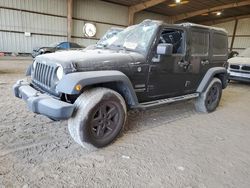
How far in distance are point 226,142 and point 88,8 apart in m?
16.5

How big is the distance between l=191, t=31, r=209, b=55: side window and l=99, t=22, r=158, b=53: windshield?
3.27 feet

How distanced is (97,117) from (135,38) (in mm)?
1521

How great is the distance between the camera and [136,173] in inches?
93.9

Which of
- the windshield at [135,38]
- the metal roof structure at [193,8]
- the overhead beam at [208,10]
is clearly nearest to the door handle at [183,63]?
the windshield at [135,38]

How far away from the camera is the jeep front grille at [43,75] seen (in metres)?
2.83

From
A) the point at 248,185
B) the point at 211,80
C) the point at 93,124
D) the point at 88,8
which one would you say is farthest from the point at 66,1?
the point at 248,185

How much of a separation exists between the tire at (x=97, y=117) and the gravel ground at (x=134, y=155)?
180 millimetres

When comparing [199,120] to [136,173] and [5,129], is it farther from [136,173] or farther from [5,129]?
[5,129]

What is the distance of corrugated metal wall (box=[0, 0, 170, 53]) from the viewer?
14.7 m

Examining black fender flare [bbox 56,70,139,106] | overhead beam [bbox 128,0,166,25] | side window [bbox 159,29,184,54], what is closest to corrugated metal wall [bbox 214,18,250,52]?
overhead beam [bbox 128,0,166,25]

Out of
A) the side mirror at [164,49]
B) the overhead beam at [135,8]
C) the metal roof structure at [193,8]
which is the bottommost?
the side mirror at [164,49]

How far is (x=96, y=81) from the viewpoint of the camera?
2562 mm

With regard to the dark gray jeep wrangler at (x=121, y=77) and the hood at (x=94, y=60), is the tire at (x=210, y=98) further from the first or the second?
the hood at (x=94, y=60)

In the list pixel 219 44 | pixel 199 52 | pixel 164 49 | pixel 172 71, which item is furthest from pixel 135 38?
pixel 219 44
